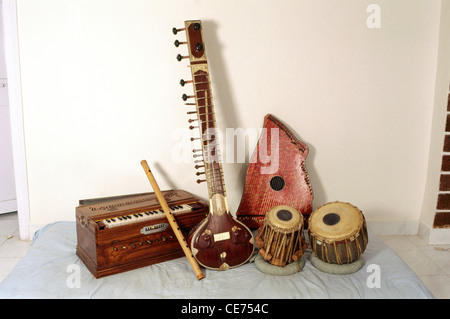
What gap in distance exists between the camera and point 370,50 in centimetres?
276

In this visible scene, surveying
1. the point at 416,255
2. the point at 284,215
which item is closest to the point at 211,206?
the point at 284,215

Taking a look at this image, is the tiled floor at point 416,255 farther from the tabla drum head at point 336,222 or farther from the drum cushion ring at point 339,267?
the tabla drum head at point 336,222

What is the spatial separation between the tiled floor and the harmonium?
2.06 feet

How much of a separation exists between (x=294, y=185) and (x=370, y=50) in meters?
0.98

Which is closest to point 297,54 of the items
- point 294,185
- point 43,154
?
point 294,185

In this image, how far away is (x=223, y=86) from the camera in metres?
2.70

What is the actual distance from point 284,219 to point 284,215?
0.03m

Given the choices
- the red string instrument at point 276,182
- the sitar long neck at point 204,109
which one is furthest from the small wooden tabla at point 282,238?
the red string instrument at point 276,182

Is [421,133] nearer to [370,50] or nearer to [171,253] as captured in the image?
[370,50]

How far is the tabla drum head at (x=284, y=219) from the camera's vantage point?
2.20 m

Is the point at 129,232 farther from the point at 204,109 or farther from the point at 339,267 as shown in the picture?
the point at 339,267

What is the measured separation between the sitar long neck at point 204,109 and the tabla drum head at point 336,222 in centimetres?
51

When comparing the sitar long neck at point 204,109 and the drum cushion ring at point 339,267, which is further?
the sitar long neck at point 204,109

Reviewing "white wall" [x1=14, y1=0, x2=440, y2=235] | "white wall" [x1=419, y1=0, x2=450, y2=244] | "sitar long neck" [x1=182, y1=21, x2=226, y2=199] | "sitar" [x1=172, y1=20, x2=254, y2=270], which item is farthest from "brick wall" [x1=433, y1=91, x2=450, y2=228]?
"sitar long neck" [x1=182, y1=21, x2=226, y2=199]
